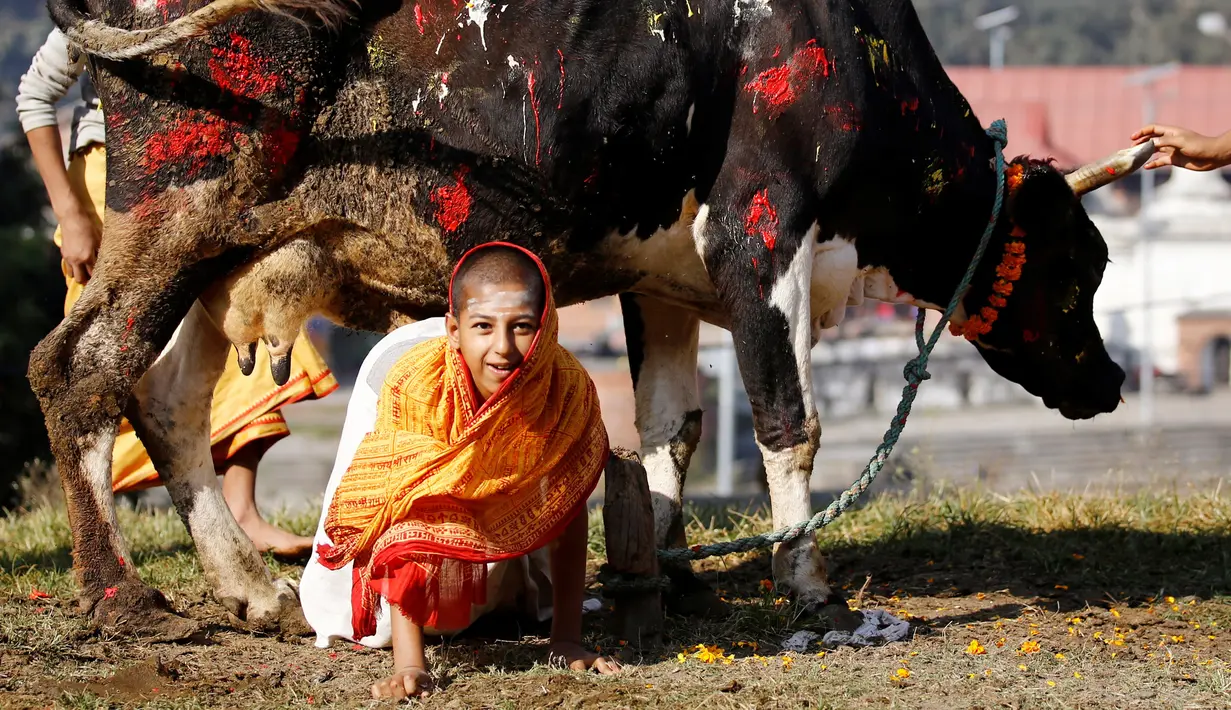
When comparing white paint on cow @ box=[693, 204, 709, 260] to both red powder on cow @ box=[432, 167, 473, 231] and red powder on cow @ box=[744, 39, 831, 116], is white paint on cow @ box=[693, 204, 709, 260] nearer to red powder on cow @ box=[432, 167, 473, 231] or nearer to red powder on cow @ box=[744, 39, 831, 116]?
red powder on cow @ box=[744, 39, 831, 116]

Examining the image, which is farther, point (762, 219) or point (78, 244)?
point (78, 244)

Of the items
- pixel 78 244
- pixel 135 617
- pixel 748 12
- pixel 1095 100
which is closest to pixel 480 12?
pixel 748 12

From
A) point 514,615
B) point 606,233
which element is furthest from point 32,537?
point 606,233

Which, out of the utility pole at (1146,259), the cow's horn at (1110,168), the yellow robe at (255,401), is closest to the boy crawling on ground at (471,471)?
the yellow robe at (255,401)

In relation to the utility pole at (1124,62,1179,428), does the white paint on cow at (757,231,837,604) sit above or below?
below

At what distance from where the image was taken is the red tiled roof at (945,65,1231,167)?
59719 millimetres

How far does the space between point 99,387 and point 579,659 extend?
1.70 metres

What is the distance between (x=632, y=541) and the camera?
4047 millimetres

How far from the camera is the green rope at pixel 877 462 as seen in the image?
14.2 ft

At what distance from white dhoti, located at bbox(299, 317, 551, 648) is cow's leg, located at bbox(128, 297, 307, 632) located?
1.02 ft

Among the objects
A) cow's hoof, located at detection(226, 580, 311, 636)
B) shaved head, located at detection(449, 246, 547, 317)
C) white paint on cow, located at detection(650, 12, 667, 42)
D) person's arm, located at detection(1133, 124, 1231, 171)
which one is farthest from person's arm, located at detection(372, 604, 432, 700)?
person's arm, located at detection(1133, 124, 1231, 171)

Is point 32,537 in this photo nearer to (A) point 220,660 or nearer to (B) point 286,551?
(B) point 286,551

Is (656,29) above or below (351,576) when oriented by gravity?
above

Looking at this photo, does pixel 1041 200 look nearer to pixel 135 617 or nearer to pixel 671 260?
pixel 671 260
